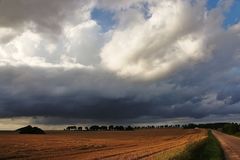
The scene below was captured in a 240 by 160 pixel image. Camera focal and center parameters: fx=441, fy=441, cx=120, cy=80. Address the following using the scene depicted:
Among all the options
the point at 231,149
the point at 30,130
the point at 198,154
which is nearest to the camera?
the point at 198,154

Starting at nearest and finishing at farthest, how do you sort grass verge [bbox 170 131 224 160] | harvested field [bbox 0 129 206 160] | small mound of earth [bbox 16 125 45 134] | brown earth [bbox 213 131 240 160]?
grass verge [bbox 170 131 224 160] → harvested field [bbox 0 129 206 160] → brown earth [bbox 213 131 240 160] → small mound of earth [bbox 16 125 45 134]

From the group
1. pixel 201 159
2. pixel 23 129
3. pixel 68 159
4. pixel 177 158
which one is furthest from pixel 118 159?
pixel 23 129

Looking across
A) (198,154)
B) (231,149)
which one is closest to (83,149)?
(198,154)

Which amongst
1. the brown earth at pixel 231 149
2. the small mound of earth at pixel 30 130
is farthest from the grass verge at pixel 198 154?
the small mound of earth at pixel 30 130

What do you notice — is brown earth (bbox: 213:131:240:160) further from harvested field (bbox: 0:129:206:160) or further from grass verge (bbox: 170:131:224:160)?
harvested field (bbox: 0:129:206:160)

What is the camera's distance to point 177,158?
2598 cm

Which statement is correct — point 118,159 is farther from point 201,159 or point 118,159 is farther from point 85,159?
point 201,159

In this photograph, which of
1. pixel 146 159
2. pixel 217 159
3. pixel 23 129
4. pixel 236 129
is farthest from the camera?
pixel 236 129

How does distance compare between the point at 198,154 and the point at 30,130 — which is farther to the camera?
the point at 30,130

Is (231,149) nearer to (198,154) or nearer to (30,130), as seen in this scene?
(198,154)

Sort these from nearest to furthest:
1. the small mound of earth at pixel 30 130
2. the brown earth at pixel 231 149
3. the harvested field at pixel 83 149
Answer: the harvested field at pixel 83 149 → the brown earth at pixel 231 149 → the small mound of earth at pixel 30 130

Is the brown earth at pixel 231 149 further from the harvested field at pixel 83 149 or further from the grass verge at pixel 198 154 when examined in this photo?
the harvested field at pixel 83 149

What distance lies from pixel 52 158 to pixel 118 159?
5.78 meters

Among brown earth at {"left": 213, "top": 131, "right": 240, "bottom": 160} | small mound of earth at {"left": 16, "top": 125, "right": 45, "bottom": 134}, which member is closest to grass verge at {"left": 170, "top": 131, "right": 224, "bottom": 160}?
brown earth at {"left": 213, "top": 131, "right": 240, "bottom": 160}
